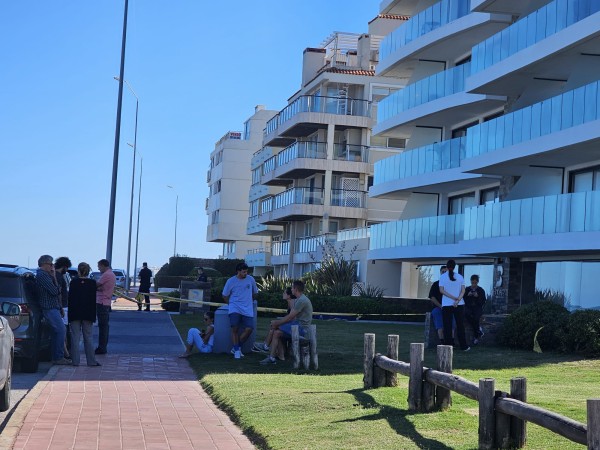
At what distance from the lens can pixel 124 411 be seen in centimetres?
1327

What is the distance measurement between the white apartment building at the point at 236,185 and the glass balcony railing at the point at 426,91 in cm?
5875

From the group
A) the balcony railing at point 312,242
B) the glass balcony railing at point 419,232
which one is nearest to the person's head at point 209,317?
the glass balcony railing at point 419,232

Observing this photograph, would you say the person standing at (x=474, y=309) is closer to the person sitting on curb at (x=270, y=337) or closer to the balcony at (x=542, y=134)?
the person sitting on curb at (x=270, y=337)

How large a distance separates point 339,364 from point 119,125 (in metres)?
19.4

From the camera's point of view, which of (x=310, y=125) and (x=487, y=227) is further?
(x=310, y=125)

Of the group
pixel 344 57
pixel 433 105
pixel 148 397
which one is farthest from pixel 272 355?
pixel 344 57

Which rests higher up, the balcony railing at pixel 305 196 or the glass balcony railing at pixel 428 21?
the glass balcony railing at pixel 428 21

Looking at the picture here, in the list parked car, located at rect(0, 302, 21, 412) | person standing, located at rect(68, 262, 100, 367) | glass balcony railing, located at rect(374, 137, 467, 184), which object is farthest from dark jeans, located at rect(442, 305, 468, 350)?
glass balcony railing, located at rect(374, 137, 467, 184)

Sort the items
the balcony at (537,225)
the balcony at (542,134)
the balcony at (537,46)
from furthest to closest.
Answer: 1. the balcony at (537,46)
2. the balcony at (542,134)
3. the balcony at (537,225)

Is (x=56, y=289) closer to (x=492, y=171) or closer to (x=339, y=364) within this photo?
(x=339, y=364)

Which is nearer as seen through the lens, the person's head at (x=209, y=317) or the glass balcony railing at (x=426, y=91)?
the person's head at (x=209, y=317)

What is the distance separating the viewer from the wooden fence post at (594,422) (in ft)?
24.5

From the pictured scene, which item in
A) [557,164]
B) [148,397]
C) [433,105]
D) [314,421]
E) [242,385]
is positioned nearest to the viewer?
[314,421]

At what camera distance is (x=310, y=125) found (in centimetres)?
6731
